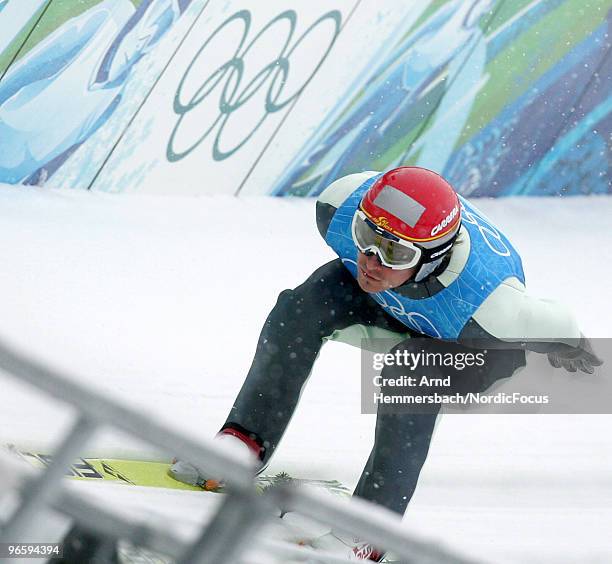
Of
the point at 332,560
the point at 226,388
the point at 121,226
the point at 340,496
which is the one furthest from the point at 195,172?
the point at 332,560

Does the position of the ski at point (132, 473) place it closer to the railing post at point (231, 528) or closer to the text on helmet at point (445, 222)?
the text on helmet at point (445, 222)

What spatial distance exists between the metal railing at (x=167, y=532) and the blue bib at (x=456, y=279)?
1796 mm

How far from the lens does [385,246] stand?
291 centimetres

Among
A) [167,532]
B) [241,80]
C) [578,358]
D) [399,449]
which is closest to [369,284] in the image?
[399,449]

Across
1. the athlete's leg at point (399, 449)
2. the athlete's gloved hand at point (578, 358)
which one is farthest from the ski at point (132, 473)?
the athlete's gloved hand at point (578, 358)

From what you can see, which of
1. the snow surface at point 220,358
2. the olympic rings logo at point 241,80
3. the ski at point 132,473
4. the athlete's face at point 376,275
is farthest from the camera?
the olympic rings logo at point 241,80

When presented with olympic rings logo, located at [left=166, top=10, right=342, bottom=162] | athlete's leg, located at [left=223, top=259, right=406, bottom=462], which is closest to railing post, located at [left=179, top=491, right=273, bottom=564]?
athlete's leg, located at [left=223, top=259, right=406, bottom=462]

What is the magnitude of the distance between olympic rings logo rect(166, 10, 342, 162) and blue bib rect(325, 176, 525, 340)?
2501 mm

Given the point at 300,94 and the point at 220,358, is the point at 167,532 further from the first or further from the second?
the point at 300,94

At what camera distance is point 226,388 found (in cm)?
389

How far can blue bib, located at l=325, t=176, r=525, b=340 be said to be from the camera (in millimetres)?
2990

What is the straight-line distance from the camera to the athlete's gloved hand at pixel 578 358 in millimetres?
3053

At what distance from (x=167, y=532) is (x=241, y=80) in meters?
4.74

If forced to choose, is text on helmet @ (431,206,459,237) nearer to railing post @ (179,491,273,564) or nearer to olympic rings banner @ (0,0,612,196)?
railing post @ (179,491,273,564)
